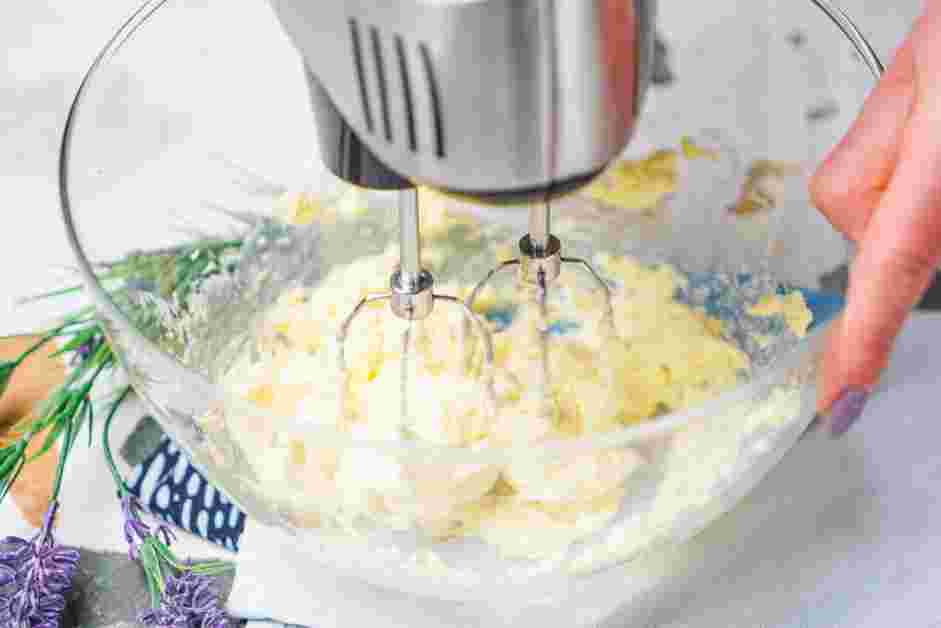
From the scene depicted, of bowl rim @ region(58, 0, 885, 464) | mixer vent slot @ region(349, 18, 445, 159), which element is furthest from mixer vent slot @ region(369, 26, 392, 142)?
bowl rim @ region(58, 0, 885, 464)

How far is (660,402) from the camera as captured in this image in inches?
30.9

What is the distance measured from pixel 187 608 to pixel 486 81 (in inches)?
15.5

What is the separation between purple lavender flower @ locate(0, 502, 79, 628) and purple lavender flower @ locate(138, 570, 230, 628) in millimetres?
51

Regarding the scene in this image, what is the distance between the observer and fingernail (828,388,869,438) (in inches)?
24.1

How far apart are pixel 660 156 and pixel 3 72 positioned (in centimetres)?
60

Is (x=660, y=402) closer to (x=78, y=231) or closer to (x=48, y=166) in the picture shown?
(x=78, y=231)

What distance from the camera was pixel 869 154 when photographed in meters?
→ 0.65

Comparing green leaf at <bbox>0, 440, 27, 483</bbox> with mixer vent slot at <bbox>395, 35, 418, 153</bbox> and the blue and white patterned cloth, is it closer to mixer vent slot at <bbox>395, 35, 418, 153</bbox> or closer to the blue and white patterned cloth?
the blue and white patterned cloth

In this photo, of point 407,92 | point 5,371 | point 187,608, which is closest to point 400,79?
point 407,92

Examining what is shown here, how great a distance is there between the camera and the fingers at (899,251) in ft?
1.88

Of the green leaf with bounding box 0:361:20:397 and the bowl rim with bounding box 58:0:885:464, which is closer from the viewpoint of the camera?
the bowl rim with bounding box 58:0:885:464

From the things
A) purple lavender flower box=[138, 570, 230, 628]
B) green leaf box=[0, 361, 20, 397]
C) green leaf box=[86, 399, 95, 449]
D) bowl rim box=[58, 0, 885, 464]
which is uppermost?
green leaf box=[0, 361, 20, 397]

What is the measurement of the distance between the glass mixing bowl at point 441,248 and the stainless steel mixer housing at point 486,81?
13 cm

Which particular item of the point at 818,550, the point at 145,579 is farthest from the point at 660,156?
the point at 145,579
